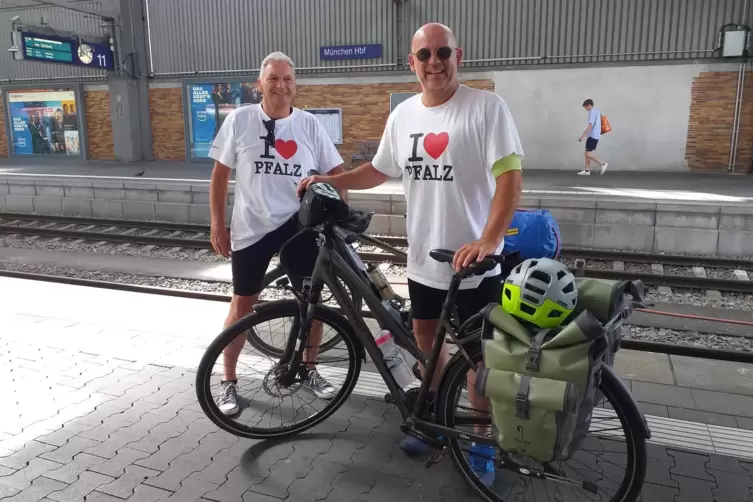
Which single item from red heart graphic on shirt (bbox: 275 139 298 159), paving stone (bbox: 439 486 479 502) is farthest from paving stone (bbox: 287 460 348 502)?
red heart graphic on shirt (bbox: 275 139 298 159)

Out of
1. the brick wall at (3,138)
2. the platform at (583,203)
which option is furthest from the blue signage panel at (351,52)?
the brick wall at (3,138)

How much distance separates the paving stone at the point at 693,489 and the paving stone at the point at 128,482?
2507mm

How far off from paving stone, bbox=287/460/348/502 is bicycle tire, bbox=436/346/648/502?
61 centimetres

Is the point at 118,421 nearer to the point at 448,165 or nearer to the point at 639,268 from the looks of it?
the point at 448,165

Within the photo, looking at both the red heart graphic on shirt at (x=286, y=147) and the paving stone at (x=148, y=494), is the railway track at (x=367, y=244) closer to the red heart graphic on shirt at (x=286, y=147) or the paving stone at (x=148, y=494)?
the red heart graphic on shirt at (x=286, y=147)

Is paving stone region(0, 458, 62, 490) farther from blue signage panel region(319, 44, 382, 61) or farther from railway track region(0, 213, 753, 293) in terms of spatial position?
blue signage panel region(319, 44, 382, 61)

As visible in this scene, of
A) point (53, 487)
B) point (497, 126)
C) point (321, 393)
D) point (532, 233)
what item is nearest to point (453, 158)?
point (497, 126)

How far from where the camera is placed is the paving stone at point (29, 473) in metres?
2.93

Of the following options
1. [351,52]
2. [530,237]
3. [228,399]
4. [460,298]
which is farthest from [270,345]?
[351,52]

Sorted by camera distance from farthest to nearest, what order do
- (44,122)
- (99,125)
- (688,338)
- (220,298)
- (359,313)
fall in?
(44,122) → (99,125) → (220,298) → (688,338) → (359,313)

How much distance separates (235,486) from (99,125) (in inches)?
867

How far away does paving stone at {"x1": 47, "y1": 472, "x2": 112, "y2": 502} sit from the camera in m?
2.83

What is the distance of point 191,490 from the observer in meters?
2.88

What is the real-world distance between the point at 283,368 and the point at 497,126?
1.73 metres
